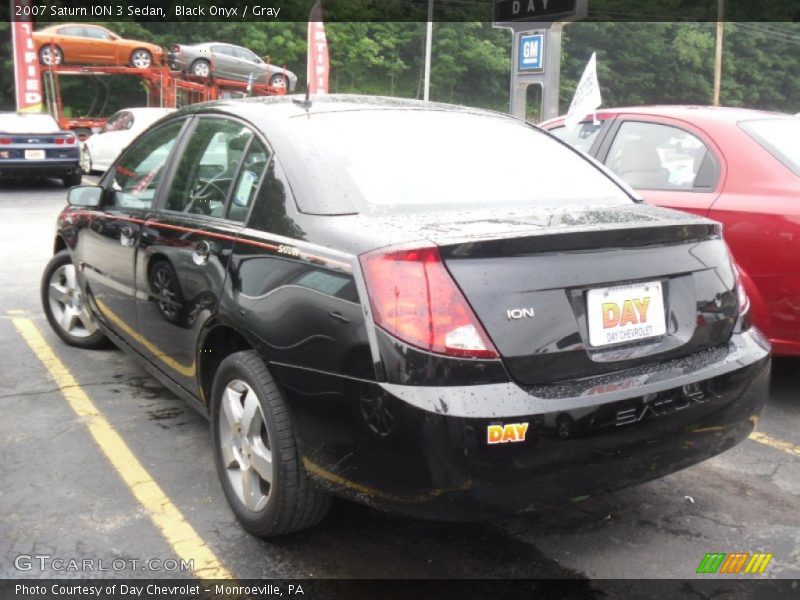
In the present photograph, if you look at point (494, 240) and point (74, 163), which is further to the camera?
point (74, 163)

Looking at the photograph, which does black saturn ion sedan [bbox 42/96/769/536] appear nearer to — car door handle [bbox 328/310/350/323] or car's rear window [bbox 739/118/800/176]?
car door handle [bbox 328/310/350/323]

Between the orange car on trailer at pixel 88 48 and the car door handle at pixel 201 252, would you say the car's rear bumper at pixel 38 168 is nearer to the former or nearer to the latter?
the orange car on trailer at pixel 88 48

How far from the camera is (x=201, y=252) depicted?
3264 mm

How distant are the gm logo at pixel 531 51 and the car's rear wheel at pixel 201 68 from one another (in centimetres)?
1700

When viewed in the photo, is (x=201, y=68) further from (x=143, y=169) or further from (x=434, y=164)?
(x=434, y=164)

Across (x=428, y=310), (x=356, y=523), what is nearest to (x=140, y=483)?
(x=356, y=523)

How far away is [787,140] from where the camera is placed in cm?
456

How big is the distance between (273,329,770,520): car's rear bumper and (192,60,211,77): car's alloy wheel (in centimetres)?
2373

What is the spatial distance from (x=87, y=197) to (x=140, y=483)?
1777 mm

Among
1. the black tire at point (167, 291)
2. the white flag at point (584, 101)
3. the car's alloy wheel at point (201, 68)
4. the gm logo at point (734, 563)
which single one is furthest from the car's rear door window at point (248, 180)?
the car's alloy wheel at point (201, 68)

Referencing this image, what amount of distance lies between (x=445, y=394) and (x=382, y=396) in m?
0.18

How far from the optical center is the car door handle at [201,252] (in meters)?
3.22

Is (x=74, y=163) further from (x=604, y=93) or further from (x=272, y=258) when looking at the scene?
(x=604, y=93)

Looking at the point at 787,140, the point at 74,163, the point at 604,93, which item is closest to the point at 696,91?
the point at 604,93
